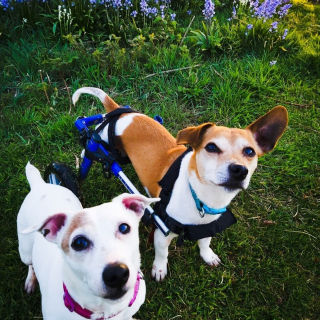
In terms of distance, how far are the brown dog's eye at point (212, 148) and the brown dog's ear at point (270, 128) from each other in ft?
1.29

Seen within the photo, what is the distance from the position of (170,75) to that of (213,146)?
8.38 feet

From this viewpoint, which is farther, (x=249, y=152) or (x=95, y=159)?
(x=95, y=159)

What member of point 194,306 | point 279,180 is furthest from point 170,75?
point 194,306

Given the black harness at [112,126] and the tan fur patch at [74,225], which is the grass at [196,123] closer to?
the black harness at [112,126]

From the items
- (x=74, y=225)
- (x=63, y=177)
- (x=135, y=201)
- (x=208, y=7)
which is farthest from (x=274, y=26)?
(x=74, y=225)

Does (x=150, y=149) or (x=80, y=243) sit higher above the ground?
(x=80, y=243)

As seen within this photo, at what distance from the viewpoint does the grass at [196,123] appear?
2660 millimetres

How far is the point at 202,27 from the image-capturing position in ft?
16.5

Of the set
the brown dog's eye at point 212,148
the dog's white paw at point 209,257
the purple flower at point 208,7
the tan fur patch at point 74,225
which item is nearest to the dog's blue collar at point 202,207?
the brown dog's eye at point 212,148

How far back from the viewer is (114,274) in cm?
143

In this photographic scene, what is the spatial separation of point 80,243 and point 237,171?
3.42 feet

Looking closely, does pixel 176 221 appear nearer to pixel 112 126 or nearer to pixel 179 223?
pixel 179 223

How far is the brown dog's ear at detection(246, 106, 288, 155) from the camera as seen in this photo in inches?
86.0

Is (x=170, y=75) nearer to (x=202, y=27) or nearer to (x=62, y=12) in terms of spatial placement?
(x=202, y=27)
